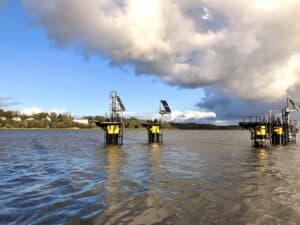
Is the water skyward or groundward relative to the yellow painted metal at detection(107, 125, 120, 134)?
groundward

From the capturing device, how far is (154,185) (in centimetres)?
2289

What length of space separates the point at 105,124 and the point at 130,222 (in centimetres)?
5188

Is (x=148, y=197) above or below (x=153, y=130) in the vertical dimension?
below

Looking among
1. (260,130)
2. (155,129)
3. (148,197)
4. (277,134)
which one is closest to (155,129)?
(155,129)

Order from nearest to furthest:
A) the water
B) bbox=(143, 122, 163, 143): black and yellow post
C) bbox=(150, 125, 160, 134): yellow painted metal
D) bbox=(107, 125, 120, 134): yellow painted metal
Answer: the water < bbox=(107, 125, 120, 134): yellow painted metal < bbox=(143, 122, 163, 143): black and yellow post < bbox=(150, 125, 160, 134): yellow painted metal

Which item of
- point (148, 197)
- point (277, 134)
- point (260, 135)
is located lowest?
point (148, 197)

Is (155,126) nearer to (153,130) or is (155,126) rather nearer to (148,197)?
(153,130)

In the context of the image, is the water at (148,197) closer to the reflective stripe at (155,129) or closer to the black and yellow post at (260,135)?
the black and yellow post at (260,135)

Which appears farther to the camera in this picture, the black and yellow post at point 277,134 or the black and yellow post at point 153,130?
the black and yellow post at point 153,130

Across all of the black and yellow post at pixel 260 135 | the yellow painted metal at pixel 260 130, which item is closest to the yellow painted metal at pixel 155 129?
the black and yellow post at pixel 260 135

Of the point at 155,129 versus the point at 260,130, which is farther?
the point at 155,129

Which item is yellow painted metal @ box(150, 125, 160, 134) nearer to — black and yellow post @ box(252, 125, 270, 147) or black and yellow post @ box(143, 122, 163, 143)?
black and yellow post @ box(143, 122, 163, 143)

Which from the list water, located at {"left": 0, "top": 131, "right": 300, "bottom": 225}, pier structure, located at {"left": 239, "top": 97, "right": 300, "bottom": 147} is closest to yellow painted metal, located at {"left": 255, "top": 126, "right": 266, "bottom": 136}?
pier structure, located at {"left": 239, "top": 97, "right": 300, "bottom": 147}

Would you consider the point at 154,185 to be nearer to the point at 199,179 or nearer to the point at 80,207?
the point at 199,179
